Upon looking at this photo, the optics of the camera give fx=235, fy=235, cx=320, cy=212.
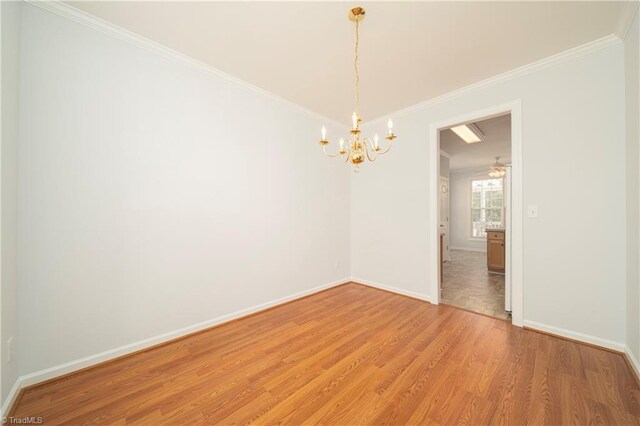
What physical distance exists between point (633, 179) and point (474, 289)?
2517 millimetres

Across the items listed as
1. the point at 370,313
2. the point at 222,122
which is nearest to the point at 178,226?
the point at 222,122

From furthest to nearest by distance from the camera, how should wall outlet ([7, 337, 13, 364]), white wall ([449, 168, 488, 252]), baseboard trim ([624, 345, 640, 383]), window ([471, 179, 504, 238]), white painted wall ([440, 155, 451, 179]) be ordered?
white wall ([449, 168, 488, 252]), window ([471, 179, 504, 238]), white painted wall ([440, 155, 451, 179]), baseboard trim ([624, 345, 640, 383]), wall outlet ([7, 337, 13, 364])

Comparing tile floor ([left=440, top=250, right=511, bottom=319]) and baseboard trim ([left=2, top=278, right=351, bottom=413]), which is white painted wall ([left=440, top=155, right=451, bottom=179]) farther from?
baseboard trim ([left=2, top=278, right=351, bottom=413])

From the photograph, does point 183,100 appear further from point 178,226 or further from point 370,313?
point 370,313

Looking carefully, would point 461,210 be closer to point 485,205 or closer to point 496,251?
point 485,205

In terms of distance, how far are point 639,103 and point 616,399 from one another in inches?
84.0

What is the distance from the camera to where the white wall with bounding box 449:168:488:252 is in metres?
8.35

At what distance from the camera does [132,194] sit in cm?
210

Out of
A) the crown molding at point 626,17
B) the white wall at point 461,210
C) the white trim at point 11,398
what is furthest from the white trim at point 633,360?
the white wall at point 461,210

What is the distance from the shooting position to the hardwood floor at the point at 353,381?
1.47 metres

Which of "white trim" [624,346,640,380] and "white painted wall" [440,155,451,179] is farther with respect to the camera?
"white painted wall" [440,155,451,179]

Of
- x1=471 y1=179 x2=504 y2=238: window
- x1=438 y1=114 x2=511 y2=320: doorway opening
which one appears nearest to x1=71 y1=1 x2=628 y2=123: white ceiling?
x1=438 y1=114 x2=511 y2=320: doorway opening

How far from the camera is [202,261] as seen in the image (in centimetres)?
252

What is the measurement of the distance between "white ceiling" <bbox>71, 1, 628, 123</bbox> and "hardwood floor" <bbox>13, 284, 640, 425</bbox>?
2.83 metres
